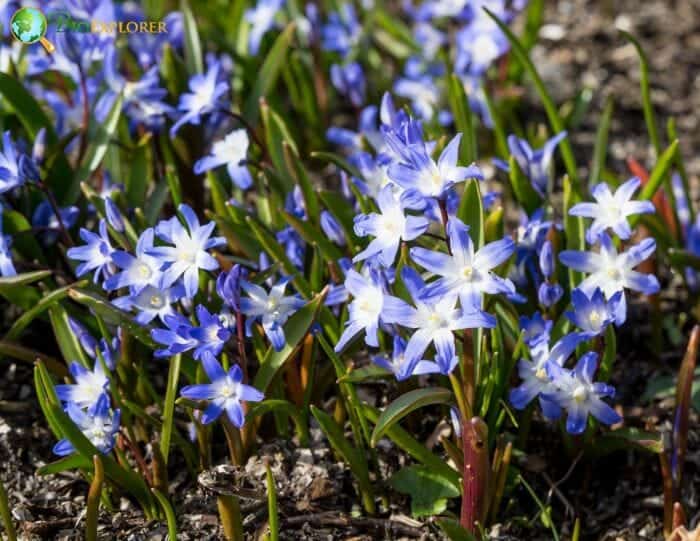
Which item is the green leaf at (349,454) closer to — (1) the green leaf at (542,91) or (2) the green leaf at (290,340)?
(2) the green leaf at (290,340)

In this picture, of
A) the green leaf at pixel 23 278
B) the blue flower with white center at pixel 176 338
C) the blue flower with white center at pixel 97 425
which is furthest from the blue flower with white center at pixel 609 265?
the green leaf at pixel 23 278

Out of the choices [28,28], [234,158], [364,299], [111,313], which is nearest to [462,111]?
[234,158]

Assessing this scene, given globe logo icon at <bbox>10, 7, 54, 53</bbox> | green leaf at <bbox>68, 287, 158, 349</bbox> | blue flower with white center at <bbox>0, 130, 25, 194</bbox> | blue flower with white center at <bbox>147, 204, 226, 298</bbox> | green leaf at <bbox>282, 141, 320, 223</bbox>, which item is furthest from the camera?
globe logo icon at <bbox>10, 7, 54, 53</bbox>

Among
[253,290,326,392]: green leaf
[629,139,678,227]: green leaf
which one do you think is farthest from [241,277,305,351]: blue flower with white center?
[629,139,678,227]: green leaf

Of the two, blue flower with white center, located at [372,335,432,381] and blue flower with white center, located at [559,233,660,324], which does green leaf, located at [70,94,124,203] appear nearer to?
blue flower with white center, located at [372,335,432,381]

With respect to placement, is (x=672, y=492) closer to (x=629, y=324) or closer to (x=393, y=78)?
(x=629, y=324)

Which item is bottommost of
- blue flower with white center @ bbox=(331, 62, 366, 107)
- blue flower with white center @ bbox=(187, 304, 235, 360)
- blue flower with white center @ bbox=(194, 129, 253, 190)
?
blue flower with white center @ bbox=(187, 304, 235, 360)

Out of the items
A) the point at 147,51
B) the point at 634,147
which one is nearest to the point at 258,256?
the point at 147,51
